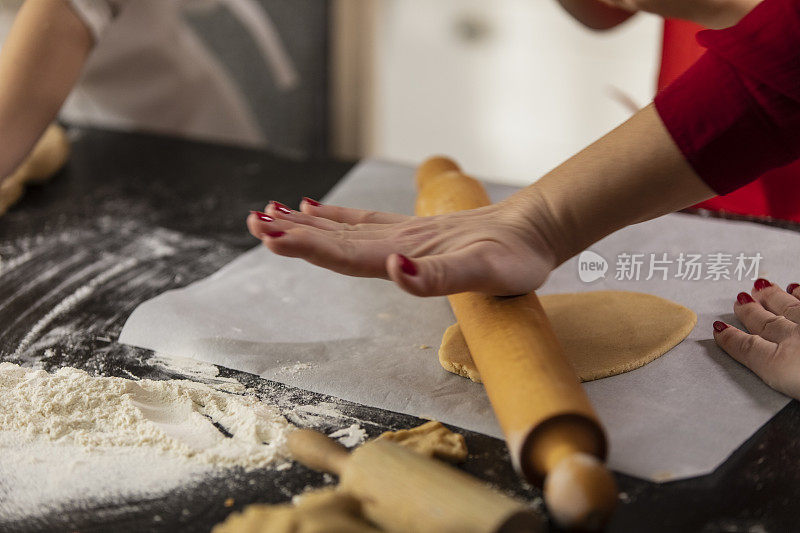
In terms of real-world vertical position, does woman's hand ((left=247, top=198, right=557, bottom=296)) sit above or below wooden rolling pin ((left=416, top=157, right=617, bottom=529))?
above

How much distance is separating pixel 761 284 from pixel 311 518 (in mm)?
689

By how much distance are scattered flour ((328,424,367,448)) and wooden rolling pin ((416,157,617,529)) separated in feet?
0.45

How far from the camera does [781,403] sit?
2.67ft

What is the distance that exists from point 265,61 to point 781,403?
2.21 meters

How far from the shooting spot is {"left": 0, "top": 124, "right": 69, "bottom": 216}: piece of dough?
4.40 feet

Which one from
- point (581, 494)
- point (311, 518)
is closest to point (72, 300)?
point (311, 518)

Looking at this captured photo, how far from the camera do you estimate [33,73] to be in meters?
1.21

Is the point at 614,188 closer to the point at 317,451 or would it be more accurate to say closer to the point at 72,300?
the point at 317,451

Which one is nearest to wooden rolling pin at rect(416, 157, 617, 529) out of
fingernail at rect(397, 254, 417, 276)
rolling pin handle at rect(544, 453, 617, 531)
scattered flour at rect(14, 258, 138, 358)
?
rolling pin handle at rect(544, 453, 617, 531)

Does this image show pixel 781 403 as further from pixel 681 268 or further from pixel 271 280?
pixel 271 280

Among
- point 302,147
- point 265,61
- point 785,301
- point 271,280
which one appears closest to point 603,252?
point 785,301

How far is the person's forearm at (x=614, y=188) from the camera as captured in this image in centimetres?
80

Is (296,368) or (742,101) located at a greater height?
(742,101)

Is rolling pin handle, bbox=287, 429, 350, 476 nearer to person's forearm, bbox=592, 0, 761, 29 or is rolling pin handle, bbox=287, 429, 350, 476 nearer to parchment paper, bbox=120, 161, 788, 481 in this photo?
parchment paper, bbox=120, 161, 788, 481
